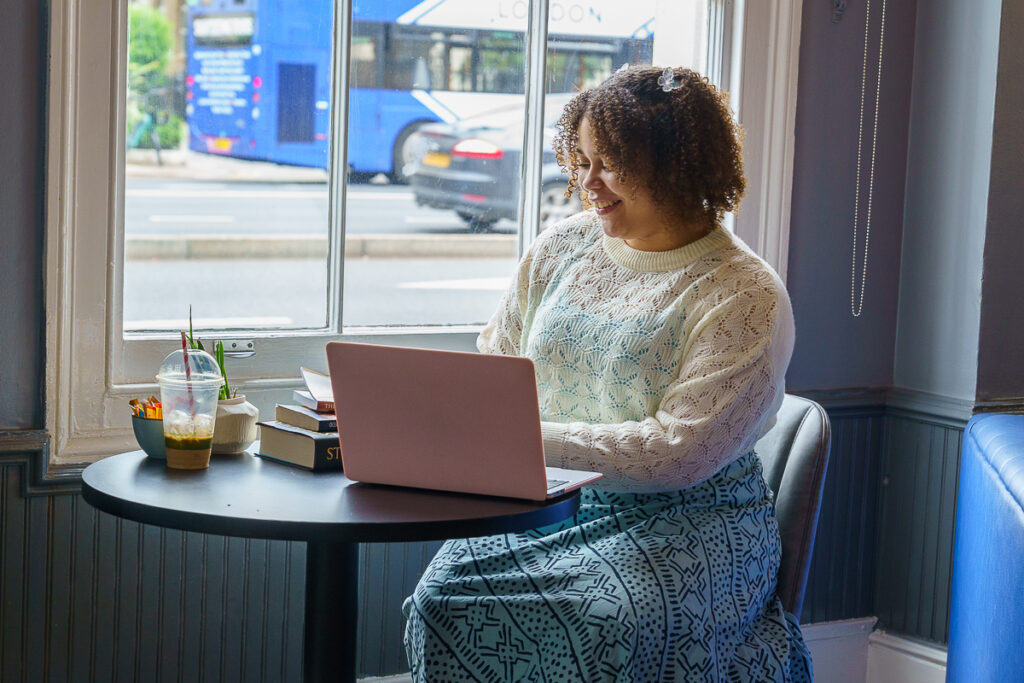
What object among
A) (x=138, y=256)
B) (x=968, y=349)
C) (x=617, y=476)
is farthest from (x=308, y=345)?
(x=968, y=349)

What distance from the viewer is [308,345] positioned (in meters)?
2.24

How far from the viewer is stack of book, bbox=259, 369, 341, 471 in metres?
1.71

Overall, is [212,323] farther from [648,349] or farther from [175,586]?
[648,349]

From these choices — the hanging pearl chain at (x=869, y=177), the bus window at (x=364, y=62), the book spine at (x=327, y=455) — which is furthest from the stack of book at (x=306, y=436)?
the hanging pearl chain at (x=869, y=177)

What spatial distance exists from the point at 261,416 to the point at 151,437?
453mm

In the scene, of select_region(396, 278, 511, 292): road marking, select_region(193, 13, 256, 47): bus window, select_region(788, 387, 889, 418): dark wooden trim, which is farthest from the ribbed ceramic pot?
select_region(788, 387, 889, 418): dark wooden trim

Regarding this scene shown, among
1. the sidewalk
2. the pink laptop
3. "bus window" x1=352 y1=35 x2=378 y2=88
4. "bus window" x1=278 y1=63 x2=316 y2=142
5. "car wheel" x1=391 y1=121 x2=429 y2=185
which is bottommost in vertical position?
the pink laptop

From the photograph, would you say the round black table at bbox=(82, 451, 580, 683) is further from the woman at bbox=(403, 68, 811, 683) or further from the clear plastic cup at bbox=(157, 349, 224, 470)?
the woman at bbox=(403, 68, 811, 683)

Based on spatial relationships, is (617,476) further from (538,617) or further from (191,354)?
(191,354)

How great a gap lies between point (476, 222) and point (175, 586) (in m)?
0.94

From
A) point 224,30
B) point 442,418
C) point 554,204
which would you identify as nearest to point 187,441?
point 442,418

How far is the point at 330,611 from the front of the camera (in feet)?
5.43

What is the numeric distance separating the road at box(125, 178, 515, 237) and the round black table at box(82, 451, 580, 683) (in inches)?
21.3

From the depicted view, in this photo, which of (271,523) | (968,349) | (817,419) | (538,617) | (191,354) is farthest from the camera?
(968,349)
